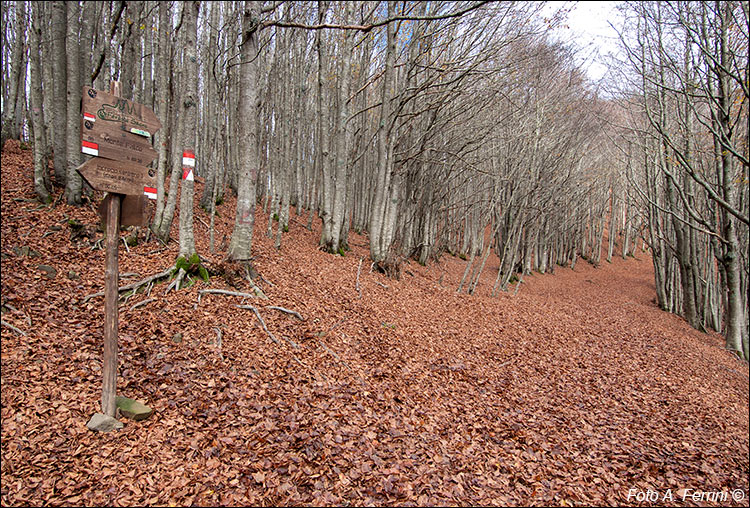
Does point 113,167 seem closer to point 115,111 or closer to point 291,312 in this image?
point 115,111

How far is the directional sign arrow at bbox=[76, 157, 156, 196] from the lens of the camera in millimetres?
2947

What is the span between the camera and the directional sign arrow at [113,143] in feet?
9.61

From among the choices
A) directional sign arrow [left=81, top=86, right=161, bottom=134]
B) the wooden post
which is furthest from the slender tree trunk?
the wooden post

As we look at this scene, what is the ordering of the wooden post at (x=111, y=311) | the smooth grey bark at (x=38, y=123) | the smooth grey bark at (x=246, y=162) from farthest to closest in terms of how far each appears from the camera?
1. the smooth grey bark at (x=38, y=123)
2. the smooth grey bark at (x=246, y=162)
3. the wooden post at (x=111, y=311)

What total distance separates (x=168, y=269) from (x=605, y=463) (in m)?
6.76

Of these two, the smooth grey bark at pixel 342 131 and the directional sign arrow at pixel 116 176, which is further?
the smooth grey bark at pixel 342 131

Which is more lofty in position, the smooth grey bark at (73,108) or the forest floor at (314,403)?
the smooth grey bark at (73,108)

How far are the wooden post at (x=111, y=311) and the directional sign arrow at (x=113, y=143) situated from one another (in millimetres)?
378

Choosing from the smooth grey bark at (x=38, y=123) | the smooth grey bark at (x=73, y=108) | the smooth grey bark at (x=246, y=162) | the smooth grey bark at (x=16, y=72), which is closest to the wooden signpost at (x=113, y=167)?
the smooth grey bark at (x=246, y=162)

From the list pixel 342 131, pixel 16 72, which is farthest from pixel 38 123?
pixel 342 131

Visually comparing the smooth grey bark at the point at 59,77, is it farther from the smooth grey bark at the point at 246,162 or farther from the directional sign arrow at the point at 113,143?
the directional sign arrow at the point at 113,143

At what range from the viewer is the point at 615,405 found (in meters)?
5.72

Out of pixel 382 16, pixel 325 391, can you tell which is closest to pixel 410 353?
pixel 325 391

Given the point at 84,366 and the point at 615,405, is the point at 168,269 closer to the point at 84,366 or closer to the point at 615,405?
the point at 84,366
